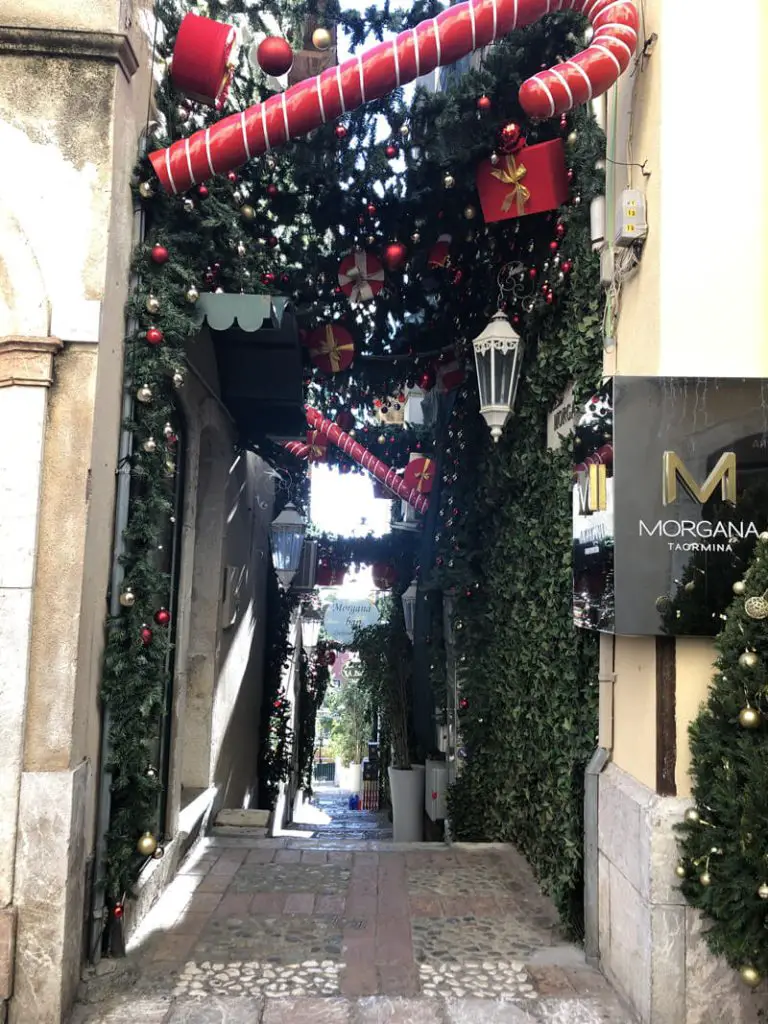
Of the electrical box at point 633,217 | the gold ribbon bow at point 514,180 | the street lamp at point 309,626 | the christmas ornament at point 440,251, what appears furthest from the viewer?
the street lamp at point 309,626

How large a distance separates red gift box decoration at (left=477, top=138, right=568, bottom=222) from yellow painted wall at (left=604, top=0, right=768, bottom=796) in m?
0.98

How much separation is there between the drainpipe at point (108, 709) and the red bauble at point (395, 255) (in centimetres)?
187

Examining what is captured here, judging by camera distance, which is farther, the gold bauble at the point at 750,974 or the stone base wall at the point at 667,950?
the stone base wall at the point at 667,950

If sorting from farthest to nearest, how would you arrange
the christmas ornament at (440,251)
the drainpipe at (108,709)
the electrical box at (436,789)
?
1. the electrical box at (436,789)
2. the christmas ornament at (440,251)
3. the drainpipe at (108,709)

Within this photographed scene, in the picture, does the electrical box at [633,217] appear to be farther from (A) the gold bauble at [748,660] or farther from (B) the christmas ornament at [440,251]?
(B) the christmas ornament at [440,251]

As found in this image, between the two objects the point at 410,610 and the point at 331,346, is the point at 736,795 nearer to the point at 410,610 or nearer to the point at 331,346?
the point at 331,346

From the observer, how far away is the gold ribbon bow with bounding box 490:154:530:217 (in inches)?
169

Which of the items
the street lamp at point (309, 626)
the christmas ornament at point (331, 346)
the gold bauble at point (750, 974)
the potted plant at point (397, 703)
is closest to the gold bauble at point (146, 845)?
the gold bauble at point (750, 974)

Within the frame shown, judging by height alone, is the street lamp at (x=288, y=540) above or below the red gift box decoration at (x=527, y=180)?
below

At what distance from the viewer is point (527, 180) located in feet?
14.1

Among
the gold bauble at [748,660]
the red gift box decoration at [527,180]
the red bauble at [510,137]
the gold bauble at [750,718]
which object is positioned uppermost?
the red bauble at [510,137]

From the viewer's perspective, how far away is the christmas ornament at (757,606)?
8.66 feet

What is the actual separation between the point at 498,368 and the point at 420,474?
343 centimetres

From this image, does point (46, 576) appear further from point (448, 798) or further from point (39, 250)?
point (448, 798)
